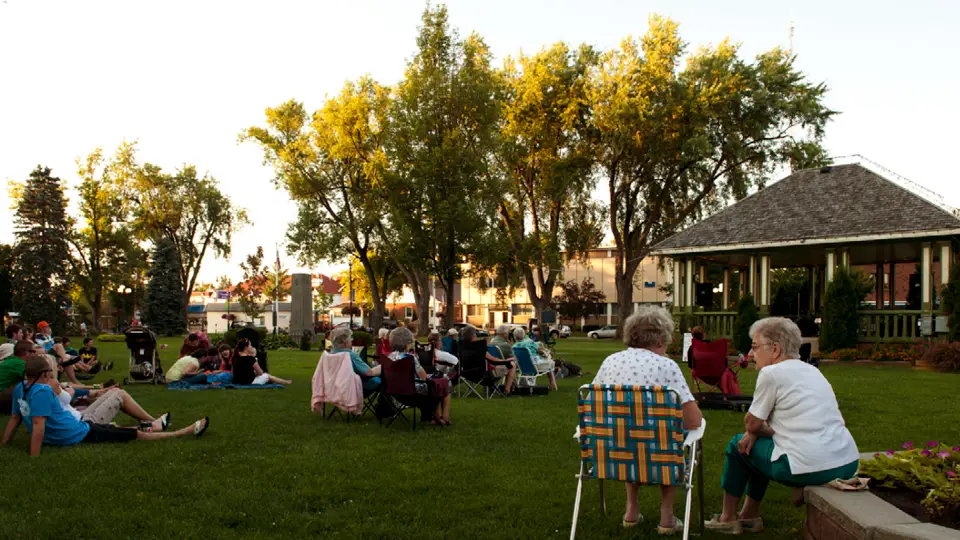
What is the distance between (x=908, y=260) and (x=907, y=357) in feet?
24.8

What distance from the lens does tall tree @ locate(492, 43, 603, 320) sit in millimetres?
38312

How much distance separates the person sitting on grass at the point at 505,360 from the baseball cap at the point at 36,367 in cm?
717

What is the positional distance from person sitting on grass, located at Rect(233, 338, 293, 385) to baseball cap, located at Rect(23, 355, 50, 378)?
279 inches

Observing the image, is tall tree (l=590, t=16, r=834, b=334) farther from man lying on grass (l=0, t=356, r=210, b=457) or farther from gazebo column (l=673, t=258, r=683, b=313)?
man lying on grass (l=0, t=356, r=210, b=457)

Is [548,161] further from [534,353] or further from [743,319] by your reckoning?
[534,353]

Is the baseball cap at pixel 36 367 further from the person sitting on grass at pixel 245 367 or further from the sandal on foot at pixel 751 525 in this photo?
the person sitting on grass at pixel 245 367

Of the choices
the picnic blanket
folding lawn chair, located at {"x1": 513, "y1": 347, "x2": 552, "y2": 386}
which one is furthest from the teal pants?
the picnic blanket

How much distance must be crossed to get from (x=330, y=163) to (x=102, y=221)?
26088 mm

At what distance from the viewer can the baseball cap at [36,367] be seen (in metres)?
7.20

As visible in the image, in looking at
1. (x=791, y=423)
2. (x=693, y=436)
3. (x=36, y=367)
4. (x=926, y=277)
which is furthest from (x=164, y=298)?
(x=791, y=423)

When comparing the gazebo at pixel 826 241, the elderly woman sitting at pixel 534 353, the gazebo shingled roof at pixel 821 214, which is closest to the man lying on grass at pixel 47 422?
the elderly woman sitting at pixel 534 353

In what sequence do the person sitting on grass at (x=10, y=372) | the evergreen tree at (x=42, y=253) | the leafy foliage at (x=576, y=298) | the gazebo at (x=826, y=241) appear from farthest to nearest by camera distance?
the leafy foliage at (x=576, y=298) → the evergreen tree at (x=42, y=253) → the gazebo at (x=826, y=241) → the person sitting on grass at (x=10, y=372)

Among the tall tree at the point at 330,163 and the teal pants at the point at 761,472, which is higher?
the tall tree at the point at 330,163

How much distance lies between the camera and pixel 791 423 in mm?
4406
